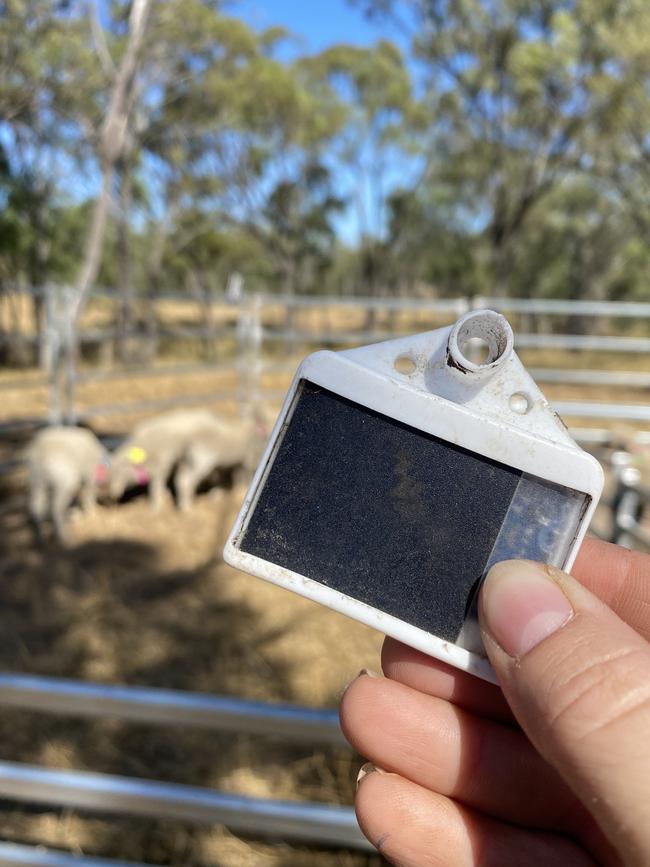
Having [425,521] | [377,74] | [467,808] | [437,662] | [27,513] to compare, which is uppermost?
[377,74]

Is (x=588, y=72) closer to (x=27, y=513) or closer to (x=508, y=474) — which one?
(x=27, y=513)

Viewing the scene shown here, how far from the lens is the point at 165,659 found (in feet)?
9.75

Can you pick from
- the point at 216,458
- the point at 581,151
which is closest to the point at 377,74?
the point at 581,151

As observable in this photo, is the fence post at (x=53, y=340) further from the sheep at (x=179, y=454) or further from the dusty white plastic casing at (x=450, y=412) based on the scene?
the dusty white plastic casing at (x=450, y=412)

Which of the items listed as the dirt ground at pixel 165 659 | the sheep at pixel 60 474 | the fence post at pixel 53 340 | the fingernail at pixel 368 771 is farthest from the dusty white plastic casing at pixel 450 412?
the fence post at pixel 53 340

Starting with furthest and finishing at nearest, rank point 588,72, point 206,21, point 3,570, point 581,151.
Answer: point 581,151, point 588,72, point 206,21, point 3,570

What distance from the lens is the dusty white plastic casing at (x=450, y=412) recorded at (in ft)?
2.74

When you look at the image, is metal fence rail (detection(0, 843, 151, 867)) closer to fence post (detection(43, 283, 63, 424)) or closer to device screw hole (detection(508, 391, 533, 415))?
device screw hole (detection(508, 391, 533, 415))

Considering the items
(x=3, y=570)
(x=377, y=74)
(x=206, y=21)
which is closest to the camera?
(x=3, y=570)

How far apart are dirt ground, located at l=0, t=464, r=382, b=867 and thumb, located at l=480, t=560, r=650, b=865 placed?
1.39 metres

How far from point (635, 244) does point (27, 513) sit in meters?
25.0

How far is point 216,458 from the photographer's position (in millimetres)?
5273

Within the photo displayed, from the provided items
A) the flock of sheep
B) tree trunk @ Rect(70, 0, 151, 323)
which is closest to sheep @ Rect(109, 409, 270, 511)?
the flock of sheep

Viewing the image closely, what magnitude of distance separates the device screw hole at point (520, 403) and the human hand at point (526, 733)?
0.20 metres
